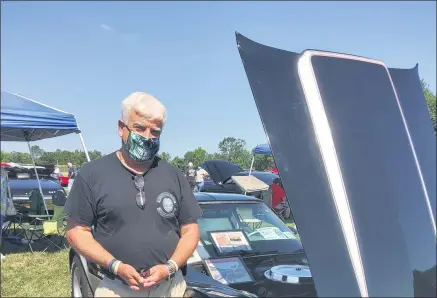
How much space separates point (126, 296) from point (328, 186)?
1163 mm

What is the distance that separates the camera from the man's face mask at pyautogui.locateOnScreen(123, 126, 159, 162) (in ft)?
6.79

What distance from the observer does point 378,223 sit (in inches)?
75.7

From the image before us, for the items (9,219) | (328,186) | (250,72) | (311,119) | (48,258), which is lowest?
(48,258)

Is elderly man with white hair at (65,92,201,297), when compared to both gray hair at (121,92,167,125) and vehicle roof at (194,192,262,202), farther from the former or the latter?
vehicle roof at (194,192,262,202)

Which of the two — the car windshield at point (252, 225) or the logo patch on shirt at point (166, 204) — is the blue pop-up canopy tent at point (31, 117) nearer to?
the car windshield at point (252, 225)

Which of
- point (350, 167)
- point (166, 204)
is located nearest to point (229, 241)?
point (166, 204)

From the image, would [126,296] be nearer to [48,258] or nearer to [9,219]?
[48,258]

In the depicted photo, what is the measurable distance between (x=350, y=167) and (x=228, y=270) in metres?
1.48

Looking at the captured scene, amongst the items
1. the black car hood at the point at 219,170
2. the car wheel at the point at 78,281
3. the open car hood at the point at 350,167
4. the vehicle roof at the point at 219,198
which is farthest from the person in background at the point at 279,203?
the open car hood at the point at 350,167

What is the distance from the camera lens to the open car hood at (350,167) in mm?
1824

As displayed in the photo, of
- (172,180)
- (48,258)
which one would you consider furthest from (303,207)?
(48,258)

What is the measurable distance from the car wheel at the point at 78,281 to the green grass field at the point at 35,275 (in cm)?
168

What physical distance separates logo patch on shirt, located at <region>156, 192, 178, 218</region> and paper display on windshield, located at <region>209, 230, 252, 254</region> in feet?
4.72

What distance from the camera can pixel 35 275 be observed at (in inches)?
220
